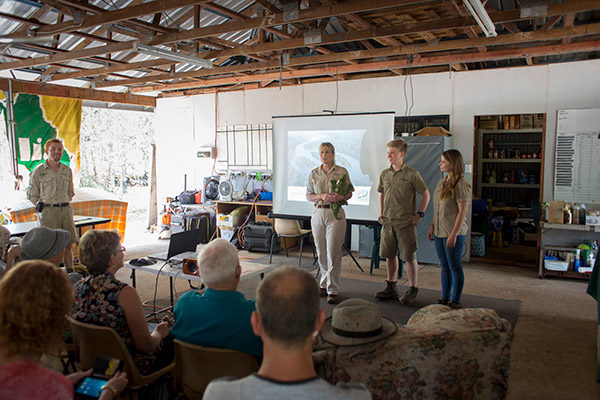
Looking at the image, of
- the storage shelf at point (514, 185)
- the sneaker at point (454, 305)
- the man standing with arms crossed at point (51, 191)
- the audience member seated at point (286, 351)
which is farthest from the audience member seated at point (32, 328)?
the storage shelf at point (514, 185)

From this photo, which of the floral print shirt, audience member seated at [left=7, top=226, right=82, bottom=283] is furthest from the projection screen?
the floral print shirt

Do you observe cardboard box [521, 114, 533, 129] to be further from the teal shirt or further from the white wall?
the teal shirt

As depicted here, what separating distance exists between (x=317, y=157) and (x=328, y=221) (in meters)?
1.95

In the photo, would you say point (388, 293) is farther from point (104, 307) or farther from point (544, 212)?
point (104, 307)

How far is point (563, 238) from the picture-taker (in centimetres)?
607

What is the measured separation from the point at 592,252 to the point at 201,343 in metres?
5.29

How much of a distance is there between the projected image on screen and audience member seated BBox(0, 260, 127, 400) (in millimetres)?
4925

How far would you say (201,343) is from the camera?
2010 mm

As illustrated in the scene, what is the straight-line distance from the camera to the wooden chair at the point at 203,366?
6.12ft

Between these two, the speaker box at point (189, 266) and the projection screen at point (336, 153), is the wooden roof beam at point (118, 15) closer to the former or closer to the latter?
the speaker box at point (189, 266)

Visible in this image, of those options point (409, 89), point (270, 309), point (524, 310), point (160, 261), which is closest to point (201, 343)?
point (270, 309)

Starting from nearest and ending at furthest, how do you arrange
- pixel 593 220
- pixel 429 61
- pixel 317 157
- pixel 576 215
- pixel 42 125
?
pixel 593 220 < pixel 576 215 < pixel 429 61 < pixel 317 157 < pixel 42 125

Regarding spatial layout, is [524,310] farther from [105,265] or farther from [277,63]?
[277,63]

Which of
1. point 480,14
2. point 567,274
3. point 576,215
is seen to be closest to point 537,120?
point 576,215
